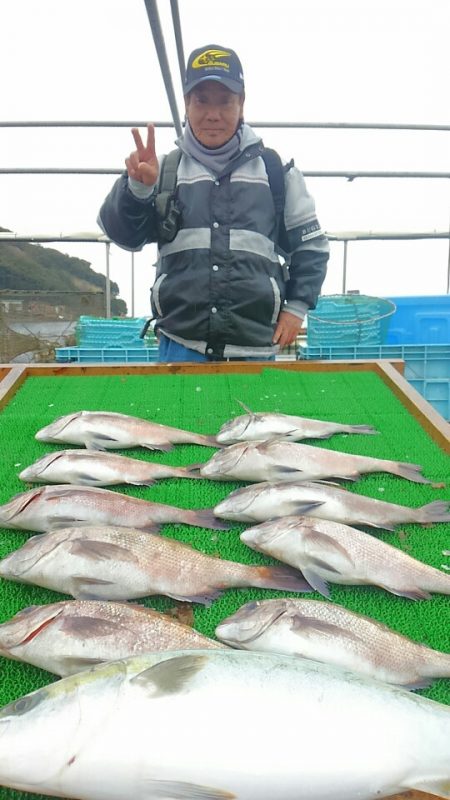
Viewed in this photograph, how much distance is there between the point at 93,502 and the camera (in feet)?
6.95

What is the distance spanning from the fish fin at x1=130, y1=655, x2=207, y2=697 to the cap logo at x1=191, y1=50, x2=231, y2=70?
10.6 ft

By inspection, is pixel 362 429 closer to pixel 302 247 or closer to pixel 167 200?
pixel 302 247

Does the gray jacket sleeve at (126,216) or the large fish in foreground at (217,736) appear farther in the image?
the gray jacket sleeve at (126,216)

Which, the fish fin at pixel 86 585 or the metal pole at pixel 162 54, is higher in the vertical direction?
the metal pole at pixel 162 54

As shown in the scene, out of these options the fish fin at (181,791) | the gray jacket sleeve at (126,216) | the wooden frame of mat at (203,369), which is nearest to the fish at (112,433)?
the wooden frame of mat at (203,369)

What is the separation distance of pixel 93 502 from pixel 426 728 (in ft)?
4.26

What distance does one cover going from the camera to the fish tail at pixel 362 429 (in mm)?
2787

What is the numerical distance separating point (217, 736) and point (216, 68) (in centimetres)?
334

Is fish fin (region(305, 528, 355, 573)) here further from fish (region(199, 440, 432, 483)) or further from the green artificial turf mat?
fish (region(199, 440, 432, 483))

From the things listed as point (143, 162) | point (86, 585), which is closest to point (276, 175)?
point (143, 162)

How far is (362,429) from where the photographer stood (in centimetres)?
281

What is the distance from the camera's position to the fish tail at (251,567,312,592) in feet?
5.83

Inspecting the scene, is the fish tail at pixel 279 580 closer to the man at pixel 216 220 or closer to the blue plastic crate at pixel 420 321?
the man at pixel 216 220

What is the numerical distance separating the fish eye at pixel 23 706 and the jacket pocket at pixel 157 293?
2656mm
